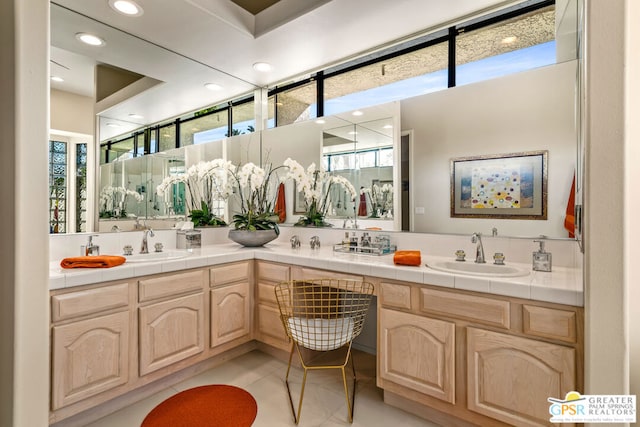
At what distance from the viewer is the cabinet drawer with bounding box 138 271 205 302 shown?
200cm

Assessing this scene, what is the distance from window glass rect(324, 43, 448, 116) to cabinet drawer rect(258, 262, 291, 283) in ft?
5.17

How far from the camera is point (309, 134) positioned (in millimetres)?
3225

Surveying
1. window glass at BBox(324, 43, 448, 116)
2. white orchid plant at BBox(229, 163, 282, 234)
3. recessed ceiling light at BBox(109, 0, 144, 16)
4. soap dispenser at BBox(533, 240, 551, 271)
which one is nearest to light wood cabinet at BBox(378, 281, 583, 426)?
soap dispenser at BBox(533, 240, 551, 271)

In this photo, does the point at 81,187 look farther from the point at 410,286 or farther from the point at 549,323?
the point at 549,323

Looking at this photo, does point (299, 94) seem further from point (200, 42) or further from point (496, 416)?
point (496, 416)

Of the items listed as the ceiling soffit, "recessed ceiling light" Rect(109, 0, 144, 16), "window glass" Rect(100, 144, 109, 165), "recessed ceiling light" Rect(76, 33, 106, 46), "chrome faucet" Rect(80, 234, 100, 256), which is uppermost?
the ceiling soffit

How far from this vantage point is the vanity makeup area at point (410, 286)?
1.53 meters

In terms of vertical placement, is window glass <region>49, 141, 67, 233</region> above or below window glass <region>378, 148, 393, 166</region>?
below

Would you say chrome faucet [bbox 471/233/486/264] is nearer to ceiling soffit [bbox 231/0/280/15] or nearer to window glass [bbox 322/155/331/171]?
window glass [bbox 322/155/331/171]

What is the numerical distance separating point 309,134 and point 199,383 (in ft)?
7.58

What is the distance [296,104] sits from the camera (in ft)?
11.1

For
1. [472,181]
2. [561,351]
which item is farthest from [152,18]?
[561,351]

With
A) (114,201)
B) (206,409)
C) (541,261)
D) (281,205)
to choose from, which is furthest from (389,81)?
(206,409)

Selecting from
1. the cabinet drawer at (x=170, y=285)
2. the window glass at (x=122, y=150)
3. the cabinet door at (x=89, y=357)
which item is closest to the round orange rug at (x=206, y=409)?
the cabinet door at (x=89, y=357)
